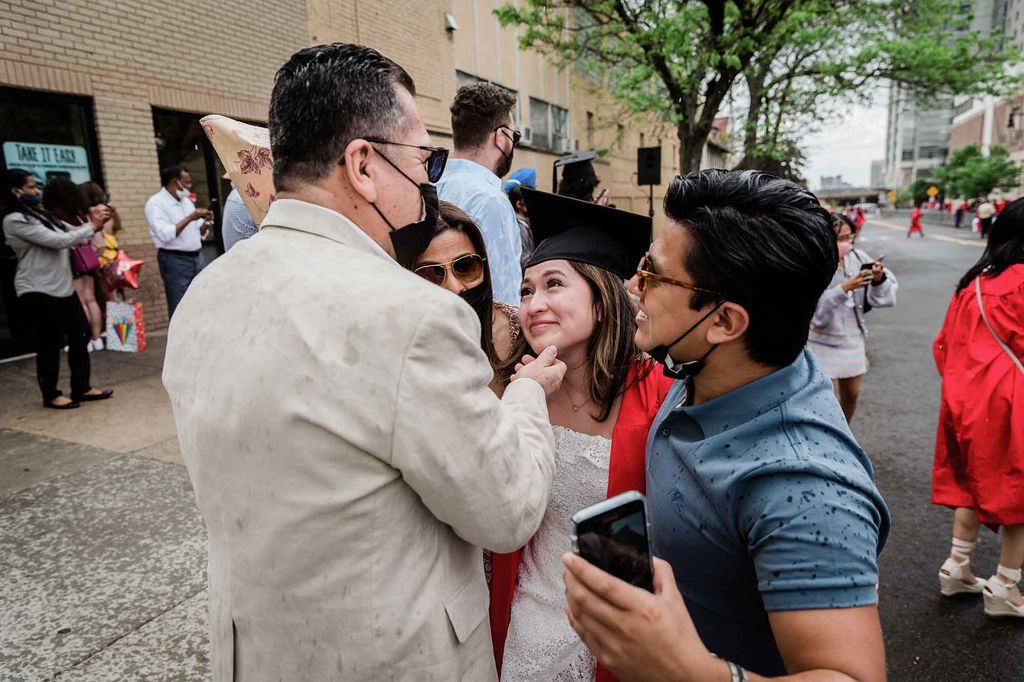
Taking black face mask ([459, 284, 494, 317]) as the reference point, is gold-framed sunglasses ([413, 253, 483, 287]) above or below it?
above

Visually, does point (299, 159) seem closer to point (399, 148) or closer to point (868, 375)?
point (399, 148)

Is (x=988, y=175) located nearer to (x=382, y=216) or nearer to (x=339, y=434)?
(x=382, y=216)

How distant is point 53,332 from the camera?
5.33 m

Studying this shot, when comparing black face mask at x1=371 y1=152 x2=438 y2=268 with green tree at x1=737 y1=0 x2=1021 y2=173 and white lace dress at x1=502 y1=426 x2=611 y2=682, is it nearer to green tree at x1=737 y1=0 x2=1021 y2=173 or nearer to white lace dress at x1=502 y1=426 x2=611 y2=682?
white lace dress at x1=502 y1=426 x2=611 y2=682

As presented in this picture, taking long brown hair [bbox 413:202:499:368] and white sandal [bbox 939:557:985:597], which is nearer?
long brown hair [bbox 413:202:499:368]

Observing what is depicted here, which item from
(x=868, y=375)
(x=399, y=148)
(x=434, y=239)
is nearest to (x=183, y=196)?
(x=434, y=239)

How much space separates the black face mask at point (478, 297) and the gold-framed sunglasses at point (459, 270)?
0.03m

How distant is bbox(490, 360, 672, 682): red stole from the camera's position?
168 centimetres

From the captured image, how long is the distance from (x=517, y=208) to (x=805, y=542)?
4.81 meters

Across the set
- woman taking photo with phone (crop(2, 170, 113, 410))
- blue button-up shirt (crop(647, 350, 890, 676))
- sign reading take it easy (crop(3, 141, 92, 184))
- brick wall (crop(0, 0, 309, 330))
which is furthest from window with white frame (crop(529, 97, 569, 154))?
blue button-up shirt (crop(647, 350, 890, 676))

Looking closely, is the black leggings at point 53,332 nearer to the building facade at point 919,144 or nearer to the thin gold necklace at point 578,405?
the thin gold necklace at point 578,405

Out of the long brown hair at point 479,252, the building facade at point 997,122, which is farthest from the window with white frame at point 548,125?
the building facade at point 997,122

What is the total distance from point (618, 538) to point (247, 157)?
1.77 meters

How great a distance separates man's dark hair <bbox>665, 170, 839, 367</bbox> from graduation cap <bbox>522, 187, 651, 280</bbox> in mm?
607
